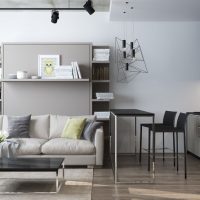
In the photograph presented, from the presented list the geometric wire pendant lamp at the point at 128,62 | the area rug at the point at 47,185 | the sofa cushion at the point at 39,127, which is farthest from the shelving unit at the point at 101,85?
Answer: the area rug at the point at 47,185

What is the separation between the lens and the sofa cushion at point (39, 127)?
6.05 metres

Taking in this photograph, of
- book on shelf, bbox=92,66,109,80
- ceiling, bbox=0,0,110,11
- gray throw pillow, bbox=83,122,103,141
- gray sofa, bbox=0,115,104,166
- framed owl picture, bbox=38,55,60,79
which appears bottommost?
gray sofa, bbox=0,115,104,166

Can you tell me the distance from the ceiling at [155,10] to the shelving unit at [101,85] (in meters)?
0.78

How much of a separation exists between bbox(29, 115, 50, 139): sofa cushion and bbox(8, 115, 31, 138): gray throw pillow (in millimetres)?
149

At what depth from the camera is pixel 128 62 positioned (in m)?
6.95

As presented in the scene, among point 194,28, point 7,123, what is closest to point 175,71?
point 194,28

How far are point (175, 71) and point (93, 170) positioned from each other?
285cm

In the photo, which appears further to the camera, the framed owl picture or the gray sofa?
the framed owl picture

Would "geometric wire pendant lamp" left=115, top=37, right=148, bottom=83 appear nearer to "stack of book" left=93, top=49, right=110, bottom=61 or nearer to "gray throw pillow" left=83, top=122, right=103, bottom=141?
"stack of book" left=93, top=49, right=110, bottom=61

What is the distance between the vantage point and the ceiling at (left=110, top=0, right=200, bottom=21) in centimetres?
561

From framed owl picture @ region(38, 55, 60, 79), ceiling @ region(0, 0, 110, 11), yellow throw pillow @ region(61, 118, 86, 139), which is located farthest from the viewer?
framed owl picture @ region(38, 55, 60, 79)

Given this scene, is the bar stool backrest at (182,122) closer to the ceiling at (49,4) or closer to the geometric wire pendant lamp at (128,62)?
the geometric wire pendant lamp at (128,62)

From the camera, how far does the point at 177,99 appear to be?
23.0 feet

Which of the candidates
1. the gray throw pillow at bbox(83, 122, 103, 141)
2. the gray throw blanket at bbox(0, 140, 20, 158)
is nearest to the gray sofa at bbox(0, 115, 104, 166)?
the gray throw pillow at bbox(83, 122, 103, 141)
